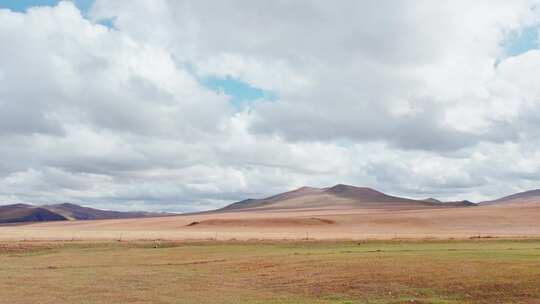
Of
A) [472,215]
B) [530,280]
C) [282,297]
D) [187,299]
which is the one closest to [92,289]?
[187,299]

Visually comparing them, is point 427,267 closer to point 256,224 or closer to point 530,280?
point 530,280

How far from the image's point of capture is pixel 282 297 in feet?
79.8

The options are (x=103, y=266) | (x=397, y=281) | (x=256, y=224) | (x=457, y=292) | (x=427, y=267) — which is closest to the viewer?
(x=457, y=292)

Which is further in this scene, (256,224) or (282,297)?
(256,224)

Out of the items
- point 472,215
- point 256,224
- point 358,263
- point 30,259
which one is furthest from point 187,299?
point 472,215

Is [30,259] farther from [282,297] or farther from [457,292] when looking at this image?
[457,292]

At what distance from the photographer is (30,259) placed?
45.2 meters

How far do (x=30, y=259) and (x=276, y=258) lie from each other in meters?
19.5

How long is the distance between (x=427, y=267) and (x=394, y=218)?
418 feet

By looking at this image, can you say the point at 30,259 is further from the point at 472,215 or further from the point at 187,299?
the point at 472,215

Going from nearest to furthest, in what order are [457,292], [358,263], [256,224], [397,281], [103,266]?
[457,292]
[397,281]
[358,263]
[103,266]
[256,224]

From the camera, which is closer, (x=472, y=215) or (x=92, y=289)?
(x=92, y=289)

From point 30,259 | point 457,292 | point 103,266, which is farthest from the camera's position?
point 30,259

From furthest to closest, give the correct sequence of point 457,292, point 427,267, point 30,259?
point 30,259 → point 427,267 → point 457,292
